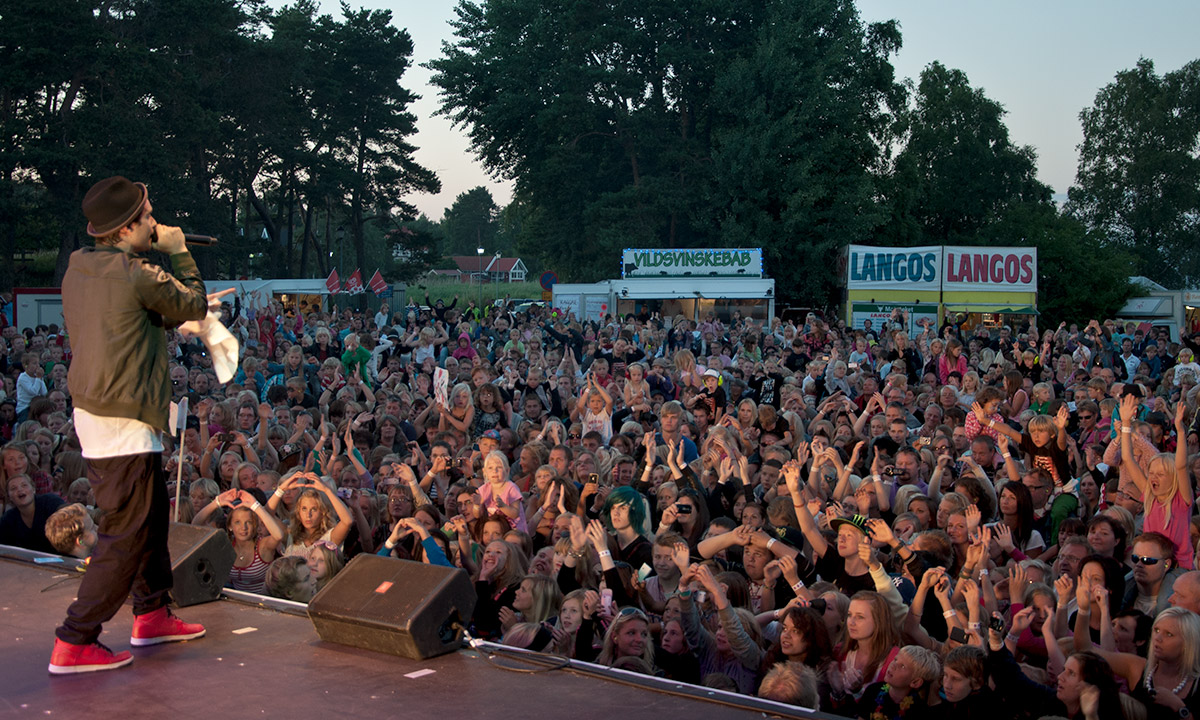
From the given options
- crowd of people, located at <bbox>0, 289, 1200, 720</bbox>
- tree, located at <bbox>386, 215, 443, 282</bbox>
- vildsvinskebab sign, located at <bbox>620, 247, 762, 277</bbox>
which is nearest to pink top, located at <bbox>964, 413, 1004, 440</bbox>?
crowd of people, located at <bbox>0, 289, 1200, 720</bbox>

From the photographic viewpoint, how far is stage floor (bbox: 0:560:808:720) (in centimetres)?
291

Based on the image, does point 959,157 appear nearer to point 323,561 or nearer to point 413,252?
point 413,252

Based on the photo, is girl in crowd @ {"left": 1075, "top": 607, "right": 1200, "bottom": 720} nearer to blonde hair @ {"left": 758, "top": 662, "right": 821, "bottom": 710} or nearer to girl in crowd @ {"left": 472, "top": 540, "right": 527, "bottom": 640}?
blonde hair @ {"left": 758, "top": 662, "right": 821, "bottom": 710}

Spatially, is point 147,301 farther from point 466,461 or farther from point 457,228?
point 457,228

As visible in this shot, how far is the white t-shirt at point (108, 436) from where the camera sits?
10.2 ft

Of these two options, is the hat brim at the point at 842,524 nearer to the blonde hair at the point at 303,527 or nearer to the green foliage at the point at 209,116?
the blonde hair at the point at 303,527

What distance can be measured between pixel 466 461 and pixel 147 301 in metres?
4.06

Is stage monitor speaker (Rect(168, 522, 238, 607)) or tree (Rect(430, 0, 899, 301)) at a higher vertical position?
tree (Rect(430, 0, 899, 301))

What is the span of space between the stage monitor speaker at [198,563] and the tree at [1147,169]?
136 feet

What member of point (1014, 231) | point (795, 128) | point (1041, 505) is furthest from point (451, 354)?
point (1014, 231)

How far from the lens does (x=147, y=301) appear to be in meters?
3.06

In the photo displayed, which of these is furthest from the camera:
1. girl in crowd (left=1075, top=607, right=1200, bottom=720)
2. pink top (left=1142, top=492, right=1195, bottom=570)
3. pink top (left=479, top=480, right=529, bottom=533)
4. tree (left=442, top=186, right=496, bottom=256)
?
tree (left=442, top=186, right=496, bottom=256)

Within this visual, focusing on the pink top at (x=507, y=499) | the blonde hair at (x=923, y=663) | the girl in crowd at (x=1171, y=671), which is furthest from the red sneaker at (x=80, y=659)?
the girl in crowd at (x=1171, y=671)

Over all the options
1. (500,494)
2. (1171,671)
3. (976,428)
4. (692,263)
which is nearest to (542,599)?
(500,494)
